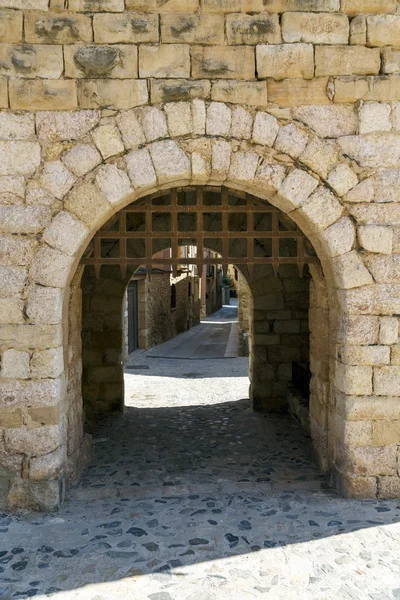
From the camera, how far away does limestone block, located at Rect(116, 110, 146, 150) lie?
3.43 meters

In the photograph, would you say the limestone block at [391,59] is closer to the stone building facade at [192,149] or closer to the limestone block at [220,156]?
the stone building facade at [192,149]

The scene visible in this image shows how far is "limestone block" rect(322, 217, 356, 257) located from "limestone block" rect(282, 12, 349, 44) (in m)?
1.28

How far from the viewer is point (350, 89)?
349 cm

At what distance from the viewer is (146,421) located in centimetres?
598

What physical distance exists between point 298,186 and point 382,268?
2.76 feet

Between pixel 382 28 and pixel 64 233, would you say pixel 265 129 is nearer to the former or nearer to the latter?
pixel 382 28

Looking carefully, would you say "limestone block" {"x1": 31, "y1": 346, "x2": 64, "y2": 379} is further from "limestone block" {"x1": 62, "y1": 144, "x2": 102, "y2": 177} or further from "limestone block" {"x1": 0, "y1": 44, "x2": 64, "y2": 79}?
"limestone block" {"x1": 0, "y1": 44, "x2": 64, "y2": 79}

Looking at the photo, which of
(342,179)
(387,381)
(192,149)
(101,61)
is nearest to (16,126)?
(101,61)

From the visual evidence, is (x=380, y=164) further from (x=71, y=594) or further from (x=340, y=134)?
(x=71, y=594)

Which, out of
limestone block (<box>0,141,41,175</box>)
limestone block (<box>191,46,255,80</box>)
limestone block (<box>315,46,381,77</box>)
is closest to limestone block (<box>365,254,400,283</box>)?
limestone block (<box>315,46,381,77</box>)

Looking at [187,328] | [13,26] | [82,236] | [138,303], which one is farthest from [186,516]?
[187,328]

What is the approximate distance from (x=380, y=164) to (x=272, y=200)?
800 millimetres

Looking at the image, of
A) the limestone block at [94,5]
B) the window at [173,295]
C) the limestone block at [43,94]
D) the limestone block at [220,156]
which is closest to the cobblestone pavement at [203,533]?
the limestone block at [220,156]

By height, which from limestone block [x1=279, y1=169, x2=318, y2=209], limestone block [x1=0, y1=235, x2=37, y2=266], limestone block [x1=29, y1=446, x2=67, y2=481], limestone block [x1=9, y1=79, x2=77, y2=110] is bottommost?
limestone block [x1=29, y1=446, x2=67, y2=481]
